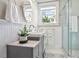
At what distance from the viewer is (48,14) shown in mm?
4379

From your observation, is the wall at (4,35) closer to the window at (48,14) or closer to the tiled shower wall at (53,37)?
the tiled shower wall at (53,37)

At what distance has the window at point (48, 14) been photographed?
170 inches

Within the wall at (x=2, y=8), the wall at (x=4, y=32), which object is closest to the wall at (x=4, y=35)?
the wall at (x=4, y=32)

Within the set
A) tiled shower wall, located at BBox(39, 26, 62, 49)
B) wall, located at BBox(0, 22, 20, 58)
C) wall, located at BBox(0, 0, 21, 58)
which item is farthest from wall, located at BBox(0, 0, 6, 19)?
tiled shower wall, located at BBox(39, 26, 62, 49)

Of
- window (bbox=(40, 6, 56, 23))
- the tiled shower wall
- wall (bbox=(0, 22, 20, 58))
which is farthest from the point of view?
window (bbox=(40, 6, 56, 23))

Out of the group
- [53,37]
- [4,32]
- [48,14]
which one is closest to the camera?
[4,32]

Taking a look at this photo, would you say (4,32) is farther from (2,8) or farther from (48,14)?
(48,14)

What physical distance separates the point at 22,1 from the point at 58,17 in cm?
221

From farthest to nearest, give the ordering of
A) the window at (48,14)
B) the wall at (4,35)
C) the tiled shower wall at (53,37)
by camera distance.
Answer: the window at (48,14)
the tiled shower wall at (53,37)
the wall at (4,35)

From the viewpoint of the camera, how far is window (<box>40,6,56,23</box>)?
431 cm

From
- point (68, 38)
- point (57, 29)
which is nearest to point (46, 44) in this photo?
point (57, 29)

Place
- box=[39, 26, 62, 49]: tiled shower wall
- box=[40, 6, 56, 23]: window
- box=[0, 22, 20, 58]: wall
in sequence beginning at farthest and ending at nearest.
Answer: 1. box=[40, 6, 56, 23]: window
2. box=[39, 26, 62, 49]: tiled shower wall
3. box=[0, 22, 20, 58]: wall

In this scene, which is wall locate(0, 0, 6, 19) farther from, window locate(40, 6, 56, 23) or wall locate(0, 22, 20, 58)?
window locate(40, 6, 56, 23)

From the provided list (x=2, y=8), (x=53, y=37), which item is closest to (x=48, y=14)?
(x=53, y=37)
